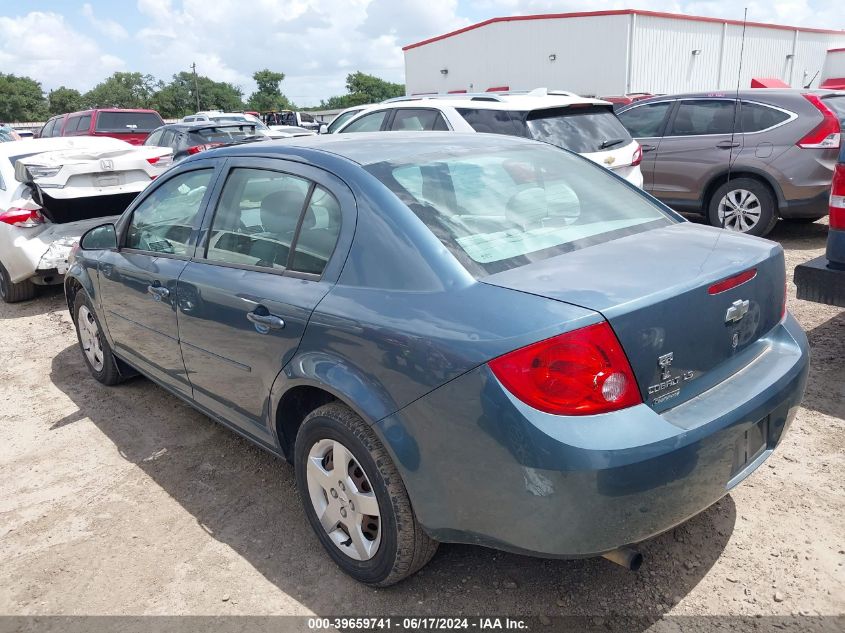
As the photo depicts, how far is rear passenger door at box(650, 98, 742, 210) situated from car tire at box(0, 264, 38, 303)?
731 centimetres

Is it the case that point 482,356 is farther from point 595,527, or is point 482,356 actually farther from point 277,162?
point 277,162

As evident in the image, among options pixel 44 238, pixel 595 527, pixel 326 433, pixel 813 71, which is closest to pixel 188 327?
pixel 326 433

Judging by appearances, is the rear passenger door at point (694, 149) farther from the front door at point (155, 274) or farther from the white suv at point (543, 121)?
the front door at point (155, 274)

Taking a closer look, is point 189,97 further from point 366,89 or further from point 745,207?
point 745,207

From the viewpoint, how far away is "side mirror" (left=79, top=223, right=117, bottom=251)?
4.18 meters

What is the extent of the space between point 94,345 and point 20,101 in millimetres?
76377

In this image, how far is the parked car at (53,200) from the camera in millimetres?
6715

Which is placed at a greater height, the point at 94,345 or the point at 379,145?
the point at 379,145

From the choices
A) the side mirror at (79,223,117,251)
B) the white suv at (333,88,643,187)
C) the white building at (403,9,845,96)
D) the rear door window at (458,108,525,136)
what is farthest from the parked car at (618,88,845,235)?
the white building at (403,9,845,96)

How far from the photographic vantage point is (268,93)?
98.5 meters

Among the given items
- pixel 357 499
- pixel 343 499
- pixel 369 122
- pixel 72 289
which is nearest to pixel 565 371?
pixel 357 499

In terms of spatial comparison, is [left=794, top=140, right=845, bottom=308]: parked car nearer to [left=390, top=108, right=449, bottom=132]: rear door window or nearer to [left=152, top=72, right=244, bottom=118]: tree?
[left=390, top=108, right=449, bottom=132]: rear door window

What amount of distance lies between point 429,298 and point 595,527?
2.83 ft

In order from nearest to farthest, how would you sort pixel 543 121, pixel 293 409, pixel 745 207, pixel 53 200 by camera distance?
pixel 293 409, pixel 543 121, pixel 53 200, pixel 745 207
